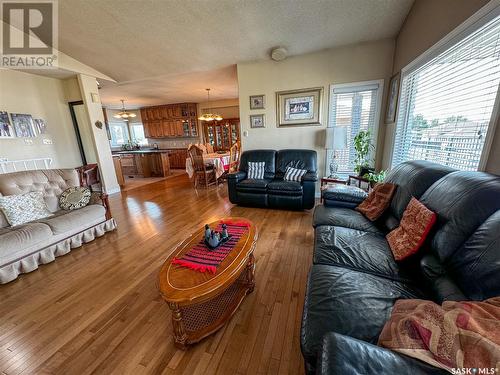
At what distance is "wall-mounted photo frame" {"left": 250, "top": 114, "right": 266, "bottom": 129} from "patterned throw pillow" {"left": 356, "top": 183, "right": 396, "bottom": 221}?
2574 mm

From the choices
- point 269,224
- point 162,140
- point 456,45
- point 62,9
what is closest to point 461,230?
point 456,45

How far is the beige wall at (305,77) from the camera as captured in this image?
Answer: 329cm

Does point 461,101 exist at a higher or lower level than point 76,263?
higher

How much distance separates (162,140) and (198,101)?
93.3 inches

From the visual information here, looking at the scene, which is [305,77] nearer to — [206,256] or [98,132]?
[206,256]

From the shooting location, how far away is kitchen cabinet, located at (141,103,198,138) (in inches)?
306

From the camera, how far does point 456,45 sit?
68.9 inches

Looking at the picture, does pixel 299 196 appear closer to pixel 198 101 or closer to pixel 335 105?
pixel 335 105

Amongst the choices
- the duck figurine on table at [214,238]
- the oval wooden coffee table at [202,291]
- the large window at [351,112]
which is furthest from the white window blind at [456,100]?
the duck figurine on table at [214,238]

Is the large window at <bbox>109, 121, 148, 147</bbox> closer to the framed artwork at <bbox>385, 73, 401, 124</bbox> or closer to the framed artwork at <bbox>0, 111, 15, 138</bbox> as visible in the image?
the framed artwork at <bbox>0, 111, 15, 138</bbox>

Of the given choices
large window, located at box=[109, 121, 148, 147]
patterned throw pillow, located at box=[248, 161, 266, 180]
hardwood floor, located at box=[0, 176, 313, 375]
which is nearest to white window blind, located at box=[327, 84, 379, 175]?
patterned throw pillow, located at box=[248, 161, 266, 180]

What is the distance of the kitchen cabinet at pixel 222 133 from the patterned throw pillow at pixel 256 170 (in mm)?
3853

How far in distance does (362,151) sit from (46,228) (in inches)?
168

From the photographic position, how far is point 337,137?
328 cm
